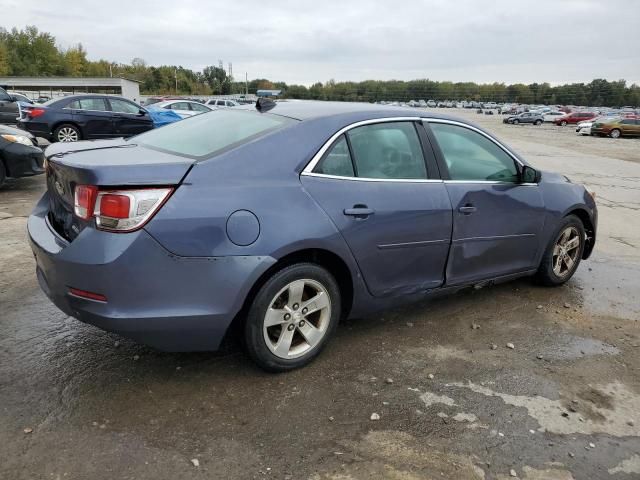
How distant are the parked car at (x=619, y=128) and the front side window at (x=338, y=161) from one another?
3909cm

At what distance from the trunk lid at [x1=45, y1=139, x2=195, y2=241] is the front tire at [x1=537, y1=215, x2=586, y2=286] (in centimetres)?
334

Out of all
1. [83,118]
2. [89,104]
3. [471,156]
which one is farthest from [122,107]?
[471,156]

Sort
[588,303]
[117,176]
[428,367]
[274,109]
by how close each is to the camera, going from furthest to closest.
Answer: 1. [588,303]
2. [274,109]
3. [428,367]
4. [117,176]

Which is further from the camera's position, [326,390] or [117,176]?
[326,390]

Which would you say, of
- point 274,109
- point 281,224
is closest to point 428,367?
point 281,224

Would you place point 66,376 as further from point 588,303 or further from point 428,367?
→ point 588,303

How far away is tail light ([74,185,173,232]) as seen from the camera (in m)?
2.57

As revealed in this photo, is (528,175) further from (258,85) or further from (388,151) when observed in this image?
(258,85)

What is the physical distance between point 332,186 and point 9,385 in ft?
7.00

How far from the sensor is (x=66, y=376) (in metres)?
3.02

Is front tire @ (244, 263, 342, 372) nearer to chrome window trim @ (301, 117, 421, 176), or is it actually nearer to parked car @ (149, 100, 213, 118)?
chrome window trim @ (301, 117, 421, 176)

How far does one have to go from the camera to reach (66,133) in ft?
42.4

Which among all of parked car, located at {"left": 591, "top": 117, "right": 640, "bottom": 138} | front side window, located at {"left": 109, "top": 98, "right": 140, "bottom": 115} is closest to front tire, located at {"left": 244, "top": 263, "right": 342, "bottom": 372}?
front side window, located at {"left": 109, "top": 98, "right": 140, "bottom": 115}

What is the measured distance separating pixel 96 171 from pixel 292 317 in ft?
4.37
